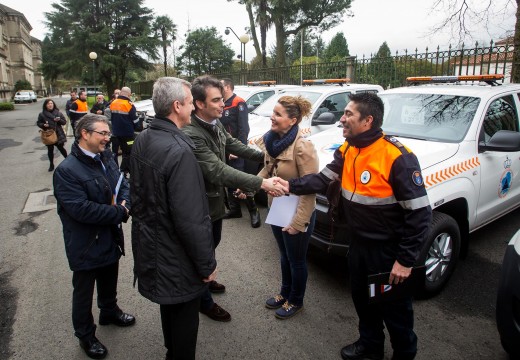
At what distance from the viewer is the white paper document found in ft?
9.43

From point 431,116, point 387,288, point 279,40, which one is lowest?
point 387,288

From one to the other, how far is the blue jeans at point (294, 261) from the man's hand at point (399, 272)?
84 centimetres

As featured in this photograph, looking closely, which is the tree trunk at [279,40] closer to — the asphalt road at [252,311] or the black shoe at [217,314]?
the asphalt road at [252,311]

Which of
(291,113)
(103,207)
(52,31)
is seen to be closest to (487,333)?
(291,113)

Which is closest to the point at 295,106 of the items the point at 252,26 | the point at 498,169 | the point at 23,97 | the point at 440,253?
the point at 440,253

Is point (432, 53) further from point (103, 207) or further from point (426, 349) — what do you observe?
point (103, 207)

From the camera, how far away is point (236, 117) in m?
5.53

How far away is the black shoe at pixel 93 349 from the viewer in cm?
270

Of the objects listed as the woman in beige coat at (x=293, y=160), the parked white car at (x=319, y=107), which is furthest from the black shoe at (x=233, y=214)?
the woman in beige coat at (x=293, y=160)

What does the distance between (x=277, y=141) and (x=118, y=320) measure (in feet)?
6.57

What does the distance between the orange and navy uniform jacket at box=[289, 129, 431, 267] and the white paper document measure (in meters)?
0.51

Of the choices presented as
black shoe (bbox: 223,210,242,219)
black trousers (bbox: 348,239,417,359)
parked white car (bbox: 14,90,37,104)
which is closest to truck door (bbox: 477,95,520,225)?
black trousers (bbox: 348,239,417,359)

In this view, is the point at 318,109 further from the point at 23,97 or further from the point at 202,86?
the point at 23,97

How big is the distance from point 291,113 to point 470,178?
203 centimetres
